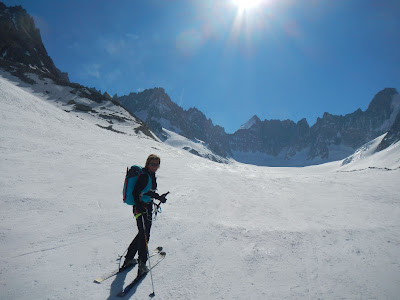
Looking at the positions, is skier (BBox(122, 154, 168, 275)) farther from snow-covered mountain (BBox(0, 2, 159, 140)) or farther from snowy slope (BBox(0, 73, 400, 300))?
snow-covered mountain (BBox(0, 2, 159, 140))

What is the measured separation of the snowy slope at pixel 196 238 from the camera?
417cm

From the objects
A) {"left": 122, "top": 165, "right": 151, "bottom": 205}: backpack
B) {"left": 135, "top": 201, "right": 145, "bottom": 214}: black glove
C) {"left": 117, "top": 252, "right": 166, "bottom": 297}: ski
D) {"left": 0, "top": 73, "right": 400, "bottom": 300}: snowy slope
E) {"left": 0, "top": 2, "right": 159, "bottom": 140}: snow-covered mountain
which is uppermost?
{"left": 0, "top": 2, "right": 159, "bottom": 140}: snow-covered mountain

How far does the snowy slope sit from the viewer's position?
164 inches

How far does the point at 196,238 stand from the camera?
6.10 meters

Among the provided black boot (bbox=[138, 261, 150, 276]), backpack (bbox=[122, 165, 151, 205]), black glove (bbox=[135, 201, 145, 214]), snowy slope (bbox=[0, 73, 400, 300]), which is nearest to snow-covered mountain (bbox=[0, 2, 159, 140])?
snowy slope (bbox=[0, 73, 400, 300])

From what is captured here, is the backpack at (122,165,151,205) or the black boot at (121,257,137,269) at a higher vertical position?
the backpack at (122,165,151,205)

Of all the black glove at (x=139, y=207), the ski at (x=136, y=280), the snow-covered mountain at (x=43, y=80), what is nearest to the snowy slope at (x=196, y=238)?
the ski at (x=136, y=280)

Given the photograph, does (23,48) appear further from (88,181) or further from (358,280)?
(358,280)

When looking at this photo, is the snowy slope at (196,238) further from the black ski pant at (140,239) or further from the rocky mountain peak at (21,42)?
the rocky mountain peak at (21,42)

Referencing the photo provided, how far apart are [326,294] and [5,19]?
4462 inches

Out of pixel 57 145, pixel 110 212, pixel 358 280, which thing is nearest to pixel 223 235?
pixel 358 280

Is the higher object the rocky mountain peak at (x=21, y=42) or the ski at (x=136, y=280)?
the rocky mountain peak at (x=21, y=42)

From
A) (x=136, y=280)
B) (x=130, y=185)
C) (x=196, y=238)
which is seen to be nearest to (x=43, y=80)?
(x=130, y=185)

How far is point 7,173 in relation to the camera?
810 centimetres
